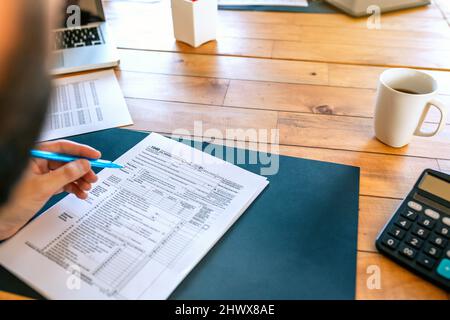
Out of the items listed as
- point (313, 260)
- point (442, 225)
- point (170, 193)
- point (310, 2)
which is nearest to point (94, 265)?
point (170, 193)

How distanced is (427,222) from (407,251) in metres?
0.05

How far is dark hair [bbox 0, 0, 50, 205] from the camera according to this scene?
0.17 meters

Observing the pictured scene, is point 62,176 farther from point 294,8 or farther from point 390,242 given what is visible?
point 294,8

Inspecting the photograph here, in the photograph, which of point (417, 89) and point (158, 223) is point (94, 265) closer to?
point (158, 223)

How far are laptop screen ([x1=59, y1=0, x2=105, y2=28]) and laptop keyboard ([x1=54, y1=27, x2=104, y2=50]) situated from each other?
0.10 ft

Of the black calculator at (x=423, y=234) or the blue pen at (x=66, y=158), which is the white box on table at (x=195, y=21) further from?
the black calculator at (x=423, y=234)

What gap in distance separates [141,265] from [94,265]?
6cm

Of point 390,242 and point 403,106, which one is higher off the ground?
point 403,106

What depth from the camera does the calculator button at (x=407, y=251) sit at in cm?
48

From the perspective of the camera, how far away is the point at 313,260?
496mm

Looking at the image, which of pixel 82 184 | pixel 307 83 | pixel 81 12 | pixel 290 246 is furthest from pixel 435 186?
pixel 81 12

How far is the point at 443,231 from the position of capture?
0.49 metres

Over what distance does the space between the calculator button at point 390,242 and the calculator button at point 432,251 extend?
0.11 feet

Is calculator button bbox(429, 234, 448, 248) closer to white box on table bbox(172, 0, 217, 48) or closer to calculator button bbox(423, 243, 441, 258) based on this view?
calculator button bbox(423, 243, 441, 258)
